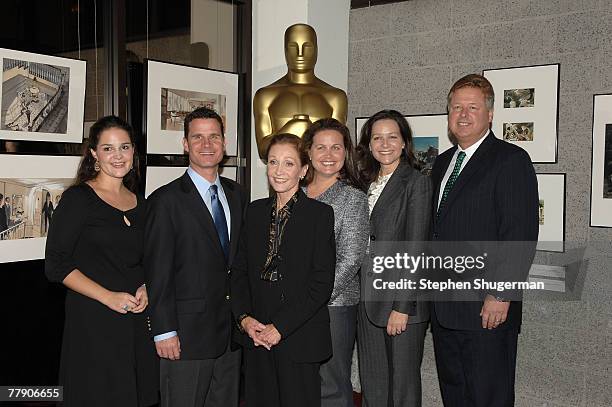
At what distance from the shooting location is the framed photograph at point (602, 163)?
3.16m

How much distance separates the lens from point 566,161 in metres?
3.31

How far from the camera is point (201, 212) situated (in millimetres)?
2381

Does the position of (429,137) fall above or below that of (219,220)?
above

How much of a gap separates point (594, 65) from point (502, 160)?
109cm

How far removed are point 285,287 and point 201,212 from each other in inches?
16.9

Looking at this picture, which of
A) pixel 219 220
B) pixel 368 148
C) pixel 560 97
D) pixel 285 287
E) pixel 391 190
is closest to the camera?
pixel 285 287

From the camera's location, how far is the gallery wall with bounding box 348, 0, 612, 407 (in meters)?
3.21

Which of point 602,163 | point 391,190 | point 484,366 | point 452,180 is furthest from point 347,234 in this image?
point 602,163

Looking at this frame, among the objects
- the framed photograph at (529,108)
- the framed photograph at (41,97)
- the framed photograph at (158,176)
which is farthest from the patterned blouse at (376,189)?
the framed photograph at (41,97)

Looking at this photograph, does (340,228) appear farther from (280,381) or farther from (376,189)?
(280,381)

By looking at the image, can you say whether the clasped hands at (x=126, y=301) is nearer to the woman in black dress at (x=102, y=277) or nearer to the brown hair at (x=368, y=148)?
the woman in black dress at (x=102, y=277)

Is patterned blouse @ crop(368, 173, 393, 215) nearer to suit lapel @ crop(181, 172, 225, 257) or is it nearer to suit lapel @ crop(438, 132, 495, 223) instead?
suit lapel @ crop(438, 132, 495, 223)

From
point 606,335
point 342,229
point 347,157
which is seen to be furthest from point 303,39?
point 606,335

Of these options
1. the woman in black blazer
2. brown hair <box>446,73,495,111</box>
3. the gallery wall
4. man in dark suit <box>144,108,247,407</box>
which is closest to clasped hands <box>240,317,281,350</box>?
the woman in black blazer
